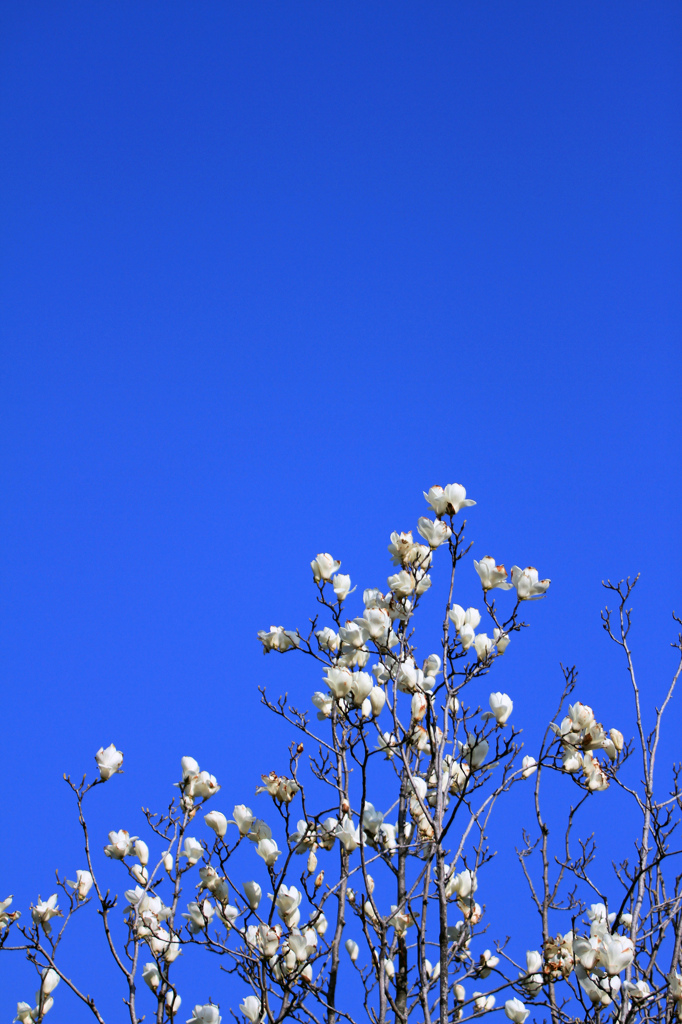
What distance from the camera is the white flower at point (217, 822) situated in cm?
252

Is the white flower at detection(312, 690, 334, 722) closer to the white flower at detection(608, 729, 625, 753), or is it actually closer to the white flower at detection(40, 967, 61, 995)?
the white flower at detection(608, 729, 625, 753)

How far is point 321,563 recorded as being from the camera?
2855mm

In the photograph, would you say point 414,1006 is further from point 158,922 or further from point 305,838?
point 158,922

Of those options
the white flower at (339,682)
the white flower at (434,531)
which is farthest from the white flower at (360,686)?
the white flower at (434,531)

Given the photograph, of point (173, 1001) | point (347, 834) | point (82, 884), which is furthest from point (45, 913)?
point (347, 834)

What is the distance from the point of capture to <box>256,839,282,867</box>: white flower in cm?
248

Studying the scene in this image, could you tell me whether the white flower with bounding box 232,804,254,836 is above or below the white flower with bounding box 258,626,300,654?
below

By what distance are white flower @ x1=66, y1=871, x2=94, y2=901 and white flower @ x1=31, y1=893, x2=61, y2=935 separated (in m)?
0.10

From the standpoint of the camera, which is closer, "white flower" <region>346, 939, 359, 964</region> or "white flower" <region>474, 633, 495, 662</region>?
"white flower" <region>474, 633, 495, 662</region>

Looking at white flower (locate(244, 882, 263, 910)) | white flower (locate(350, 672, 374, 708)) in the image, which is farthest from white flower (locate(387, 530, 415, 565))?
white flower (locate(244, 882, 263, 910))

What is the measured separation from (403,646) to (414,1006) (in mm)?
1054

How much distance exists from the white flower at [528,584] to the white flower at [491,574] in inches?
1.2

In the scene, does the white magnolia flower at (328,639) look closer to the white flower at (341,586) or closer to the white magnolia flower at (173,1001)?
the white flower at (341,586)

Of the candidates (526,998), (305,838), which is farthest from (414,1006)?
(305,838)
